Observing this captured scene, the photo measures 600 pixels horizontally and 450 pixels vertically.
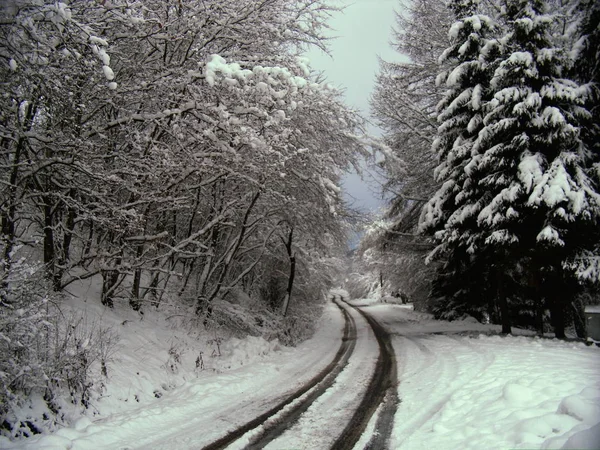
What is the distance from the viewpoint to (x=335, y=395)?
21.3 ft

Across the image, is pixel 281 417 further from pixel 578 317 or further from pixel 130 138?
pixel 578 317

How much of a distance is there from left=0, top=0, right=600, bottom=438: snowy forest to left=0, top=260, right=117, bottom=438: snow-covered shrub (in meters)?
0.03

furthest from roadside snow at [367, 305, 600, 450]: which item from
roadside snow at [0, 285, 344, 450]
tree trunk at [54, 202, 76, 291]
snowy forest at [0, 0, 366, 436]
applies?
tree trunk at [54, 202, 76, 291]

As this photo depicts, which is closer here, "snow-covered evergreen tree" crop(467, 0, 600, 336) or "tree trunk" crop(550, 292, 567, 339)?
"snow-covered evergreen tree" crop(467, 0, 600, 336)

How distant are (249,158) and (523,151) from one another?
8685 mm

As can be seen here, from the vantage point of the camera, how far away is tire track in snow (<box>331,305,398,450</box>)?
4379 millimetres

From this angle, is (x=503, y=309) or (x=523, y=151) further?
(x=503, y=309)

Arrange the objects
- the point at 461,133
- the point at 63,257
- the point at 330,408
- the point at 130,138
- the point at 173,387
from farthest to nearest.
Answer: the point at 461,133 < the point at 63,257 < the point at 130,138 < the point at 173,387 < the point at 330,408

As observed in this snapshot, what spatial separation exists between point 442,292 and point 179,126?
15.5 meters

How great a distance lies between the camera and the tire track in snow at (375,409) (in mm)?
4379

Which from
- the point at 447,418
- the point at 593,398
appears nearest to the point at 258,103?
the point at 447,418

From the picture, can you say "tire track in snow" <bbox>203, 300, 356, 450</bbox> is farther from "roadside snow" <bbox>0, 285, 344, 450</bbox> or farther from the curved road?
"roadside snow" <bbox>0, 285, 344, 450</bbox>

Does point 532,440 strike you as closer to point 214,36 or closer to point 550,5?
point 214,36

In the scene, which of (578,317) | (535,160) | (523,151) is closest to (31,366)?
(535,160)
